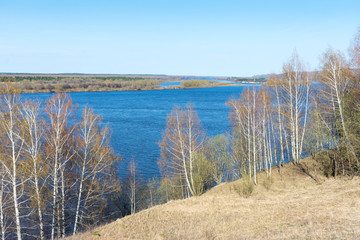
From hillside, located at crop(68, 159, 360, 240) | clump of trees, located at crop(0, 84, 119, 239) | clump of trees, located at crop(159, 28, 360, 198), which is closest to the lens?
hillside, located at crop(68, 159, 360, 240)

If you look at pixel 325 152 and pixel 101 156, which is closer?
pixel 101 156

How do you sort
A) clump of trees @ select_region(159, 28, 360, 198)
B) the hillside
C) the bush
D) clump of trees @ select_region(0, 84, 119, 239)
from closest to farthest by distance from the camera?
the hillside → clump of trees @ select_region(0, 84, 119, 239) → the bush → clump of trees @ select_region(159, 28, 360, 198)

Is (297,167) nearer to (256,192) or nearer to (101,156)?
(256,192)

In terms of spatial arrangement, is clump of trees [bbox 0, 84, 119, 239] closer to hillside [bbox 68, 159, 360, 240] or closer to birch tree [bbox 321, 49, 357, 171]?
hillside [bbox 68, 159, 360, 240]

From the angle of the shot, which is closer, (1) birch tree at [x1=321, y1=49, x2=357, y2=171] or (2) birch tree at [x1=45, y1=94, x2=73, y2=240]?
(2) birch tree at [x1=45, y1=94, x2=73, y2=240]

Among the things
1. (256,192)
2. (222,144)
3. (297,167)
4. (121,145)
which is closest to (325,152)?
(297,167)

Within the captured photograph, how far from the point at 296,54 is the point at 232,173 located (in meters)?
12.2

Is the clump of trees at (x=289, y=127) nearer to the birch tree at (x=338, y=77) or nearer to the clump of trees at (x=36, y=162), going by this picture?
the birch tree at (x=338, y=77)

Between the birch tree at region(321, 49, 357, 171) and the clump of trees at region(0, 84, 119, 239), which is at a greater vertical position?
the birch tree at region(321, 49, 357, 171)

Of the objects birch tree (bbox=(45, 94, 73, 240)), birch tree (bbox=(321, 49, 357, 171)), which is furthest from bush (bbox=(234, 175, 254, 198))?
birch tree (bbox=(45, 94, 73, 240))

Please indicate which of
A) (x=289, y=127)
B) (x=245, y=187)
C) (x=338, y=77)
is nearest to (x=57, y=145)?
(x=245, y=187)

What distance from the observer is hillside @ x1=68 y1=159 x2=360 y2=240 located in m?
11.0

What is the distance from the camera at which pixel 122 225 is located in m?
14.6

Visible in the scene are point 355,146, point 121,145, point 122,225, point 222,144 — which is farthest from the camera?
point 121,145
